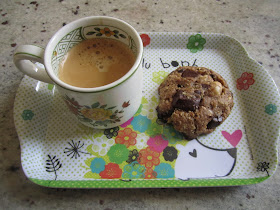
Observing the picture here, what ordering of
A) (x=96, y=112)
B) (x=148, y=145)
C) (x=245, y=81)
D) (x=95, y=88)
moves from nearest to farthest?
(x=95, y=88), (x=96, y=112), (x=148, y=145), (x=245, y=81)

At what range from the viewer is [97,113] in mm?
702

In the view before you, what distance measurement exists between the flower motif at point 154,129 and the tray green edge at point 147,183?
0.18 m

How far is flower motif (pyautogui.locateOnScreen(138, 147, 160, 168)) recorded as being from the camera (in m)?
0.76

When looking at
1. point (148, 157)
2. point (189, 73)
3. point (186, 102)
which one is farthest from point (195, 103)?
point (148, 157)

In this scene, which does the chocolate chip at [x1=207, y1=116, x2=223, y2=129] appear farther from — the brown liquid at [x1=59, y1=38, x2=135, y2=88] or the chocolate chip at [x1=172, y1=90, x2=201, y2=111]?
the brown liquid at [x1=59, y1=38, x2=135, y2=88]

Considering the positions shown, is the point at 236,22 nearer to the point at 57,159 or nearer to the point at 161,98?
the point at 161,98

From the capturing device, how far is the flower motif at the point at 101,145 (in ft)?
2.60

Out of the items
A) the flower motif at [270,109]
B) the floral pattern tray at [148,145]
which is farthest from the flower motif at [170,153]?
the flower motif at [270,109]

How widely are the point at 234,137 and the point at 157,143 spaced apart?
0.29 meters

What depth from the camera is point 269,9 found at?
131 centimetres

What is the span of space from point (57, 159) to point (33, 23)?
2.92 feet

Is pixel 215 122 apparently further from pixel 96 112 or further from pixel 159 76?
pixel 96 112

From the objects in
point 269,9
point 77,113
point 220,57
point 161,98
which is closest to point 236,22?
point 269,9

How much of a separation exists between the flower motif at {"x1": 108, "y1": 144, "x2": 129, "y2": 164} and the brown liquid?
25 centimetres
